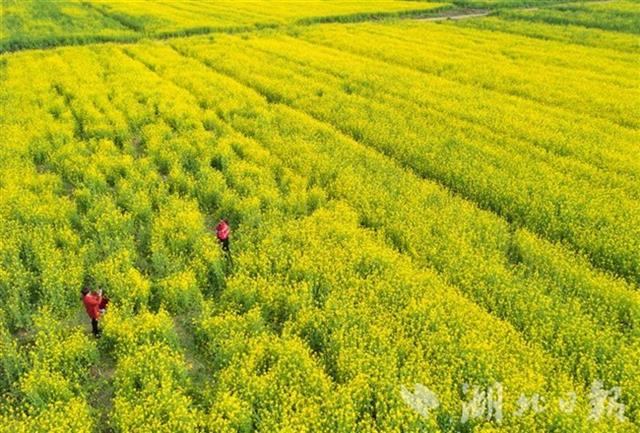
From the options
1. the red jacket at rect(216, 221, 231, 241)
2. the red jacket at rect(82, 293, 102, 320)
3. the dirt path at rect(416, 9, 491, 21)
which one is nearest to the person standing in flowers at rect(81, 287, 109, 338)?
the red jacket at rect(82, 293, 102, 320)

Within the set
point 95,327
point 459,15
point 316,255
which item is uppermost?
point 459,15

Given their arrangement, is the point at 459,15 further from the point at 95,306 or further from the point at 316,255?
the point at 95,306

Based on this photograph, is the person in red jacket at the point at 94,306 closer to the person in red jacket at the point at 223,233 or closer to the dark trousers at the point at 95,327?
the dark trousers at the point at 95,327

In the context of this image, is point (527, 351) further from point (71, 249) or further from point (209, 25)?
point (209, 25)

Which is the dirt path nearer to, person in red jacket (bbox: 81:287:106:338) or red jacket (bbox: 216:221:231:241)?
red jacket (bbox: 216:221:231:241)

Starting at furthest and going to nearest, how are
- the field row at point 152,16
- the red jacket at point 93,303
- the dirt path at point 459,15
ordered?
the dirt path at point 459,15, the field row at point 152,16, the red jacket at point 93,303

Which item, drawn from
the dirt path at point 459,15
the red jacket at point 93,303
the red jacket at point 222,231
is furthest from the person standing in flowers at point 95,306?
the dirt path at point 459,15

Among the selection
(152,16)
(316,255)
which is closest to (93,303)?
(316,255)
